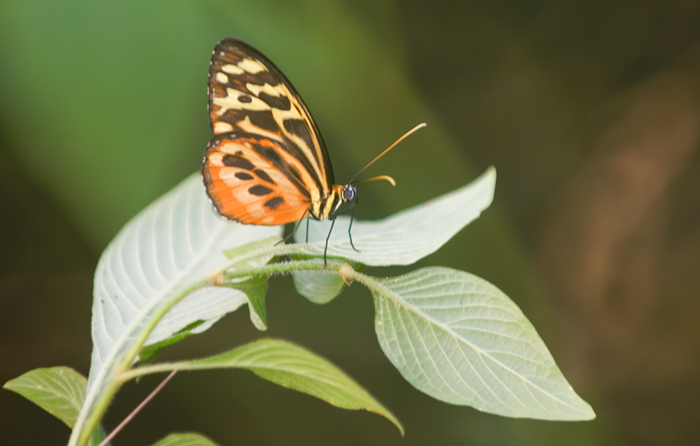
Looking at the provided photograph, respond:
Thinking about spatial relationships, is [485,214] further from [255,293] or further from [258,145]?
[255,293]

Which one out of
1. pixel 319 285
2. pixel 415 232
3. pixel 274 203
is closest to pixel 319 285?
pixel 319 285

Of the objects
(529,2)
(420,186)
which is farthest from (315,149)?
(529,2)

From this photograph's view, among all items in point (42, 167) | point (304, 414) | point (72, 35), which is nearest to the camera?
point (72, 35)

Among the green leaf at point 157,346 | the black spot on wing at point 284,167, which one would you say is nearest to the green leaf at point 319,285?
the green leaf at point 157,346

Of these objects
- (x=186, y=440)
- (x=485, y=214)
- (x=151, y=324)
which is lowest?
(x=485, y=214)

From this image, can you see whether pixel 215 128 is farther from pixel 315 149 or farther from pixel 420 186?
pixel 420 186

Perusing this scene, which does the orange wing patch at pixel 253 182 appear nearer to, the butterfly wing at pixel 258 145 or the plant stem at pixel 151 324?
the butterfly wing at pixel 258 145

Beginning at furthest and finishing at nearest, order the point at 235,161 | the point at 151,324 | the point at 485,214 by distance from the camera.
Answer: the point at 485,214
the point at 235,161
the point at 151,324
